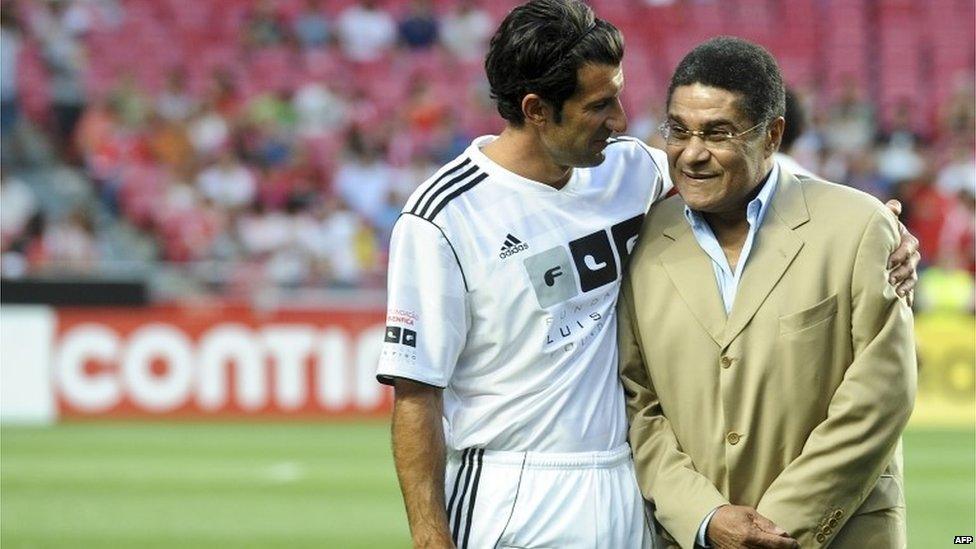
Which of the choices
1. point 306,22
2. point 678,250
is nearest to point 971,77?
point 306,22

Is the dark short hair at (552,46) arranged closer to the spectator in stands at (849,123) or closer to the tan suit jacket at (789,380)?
the tan suit jacket at (789,380)

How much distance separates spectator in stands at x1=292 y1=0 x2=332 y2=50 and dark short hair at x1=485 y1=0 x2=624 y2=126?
16.1 metres

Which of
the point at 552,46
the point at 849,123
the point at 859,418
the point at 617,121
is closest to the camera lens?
the point at 859,418

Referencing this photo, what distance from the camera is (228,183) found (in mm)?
17359

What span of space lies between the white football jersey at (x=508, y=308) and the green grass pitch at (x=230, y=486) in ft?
17.3

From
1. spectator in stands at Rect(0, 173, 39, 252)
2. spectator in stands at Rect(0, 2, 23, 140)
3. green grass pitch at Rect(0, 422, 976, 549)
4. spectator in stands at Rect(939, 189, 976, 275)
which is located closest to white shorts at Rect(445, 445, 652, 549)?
green grass pitch at Rect(0, 422, 976, 549)

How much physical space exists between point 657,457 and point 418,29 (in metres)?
16.5

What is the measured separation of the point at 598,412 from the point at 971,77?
17.4 m

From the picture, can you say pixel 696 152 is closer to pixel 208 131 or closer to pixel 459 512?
pixel 459 512

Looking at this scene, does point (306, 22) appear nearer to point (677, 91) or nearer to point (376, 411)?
point (376, 411)

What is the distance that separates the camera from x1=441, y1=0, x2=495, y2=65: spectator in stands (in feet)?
65.2

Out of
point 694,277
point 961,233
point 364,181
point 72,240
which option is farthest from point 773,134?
point 364,181

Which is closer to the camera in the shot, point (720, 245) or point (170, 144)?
point (720, 245)

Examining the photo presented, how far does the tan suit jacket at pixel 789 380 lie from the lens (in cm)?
362
